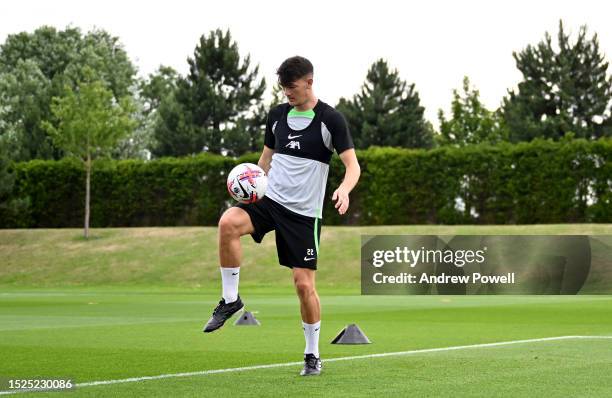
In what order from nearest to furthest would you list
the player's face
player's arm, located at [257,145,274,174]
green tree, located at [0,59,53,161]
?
the player's face, player's arm, located at [257,145,274,174], green tree, located at [0,59,53,161]

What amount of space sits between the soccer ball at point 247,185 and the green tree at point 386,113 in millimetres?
63528

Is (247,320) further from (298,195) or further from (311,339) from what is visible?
(298,195)

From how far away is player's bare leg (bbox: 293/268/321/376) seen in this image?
853 centimetres

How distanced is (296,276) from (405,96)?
222 feet

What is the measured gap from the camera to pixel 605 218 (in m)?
42.8

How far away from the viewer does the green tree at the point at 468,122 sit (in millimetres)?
73875

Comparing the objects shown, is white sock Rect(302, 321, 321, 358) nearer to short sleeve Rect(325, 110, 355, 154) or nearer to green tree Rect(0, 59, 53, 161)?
short sleeve Rect(325, 110, 355, 154)

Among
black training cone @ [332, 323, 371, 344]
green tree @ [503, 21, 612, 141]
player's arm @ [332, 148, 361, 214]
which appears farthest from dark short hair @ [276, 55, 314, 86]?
green tree @ [503, 21, 612, 141]

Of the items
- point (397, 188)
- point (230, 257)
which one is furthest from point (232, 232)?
point (397, 188)

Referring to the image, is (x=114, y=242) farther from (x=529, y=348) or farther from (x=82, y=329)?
(x=529, y=348)

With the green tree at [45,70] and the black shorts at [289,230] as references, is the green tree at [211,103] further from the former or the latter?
the black shorts at [289,230]

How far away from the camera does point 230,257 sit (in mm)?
8578

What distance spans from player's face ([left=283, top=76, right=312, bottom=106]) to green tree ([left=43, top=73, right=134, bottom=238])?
38.6 m

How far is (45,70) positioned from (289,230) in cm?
7306
